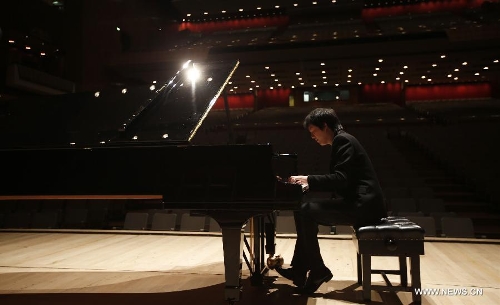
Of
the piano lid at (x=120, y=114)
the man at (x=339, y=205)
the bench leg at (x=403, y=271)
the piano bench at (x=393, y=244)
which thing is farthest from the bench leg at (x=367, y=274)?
the piano lid at (x=120, y=114)

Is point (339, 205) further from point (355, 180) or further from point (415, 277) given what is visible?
point (415, 277)

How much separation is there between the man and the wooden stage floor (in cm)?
14

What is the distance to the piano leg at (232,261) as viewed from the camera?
67.8 inches

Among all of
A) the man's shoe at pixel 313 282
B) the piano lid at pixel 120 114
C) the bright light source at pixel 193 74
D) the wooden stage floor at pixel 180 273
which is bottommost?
the wooden stage floor at pixel 180 273

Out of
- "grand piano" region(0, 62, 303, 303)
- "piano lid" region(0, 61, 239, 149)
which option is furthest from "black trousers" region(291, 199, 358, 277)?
"piano lid" region(0, 61, 239, 149)

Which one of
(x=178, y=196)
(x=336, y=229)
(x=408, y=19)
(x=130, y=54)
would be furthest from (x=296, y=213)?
(x=408, y=19)

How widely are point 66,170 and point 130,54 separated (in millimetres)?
12131

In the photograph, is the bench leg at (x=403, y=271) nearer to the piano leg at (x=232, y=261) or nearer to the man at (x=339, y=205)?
the man at (x=339, y=205)

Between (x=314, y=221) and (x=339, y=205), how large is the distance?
0.16m

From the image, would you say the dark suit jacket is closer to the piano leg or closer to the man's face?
the man's face

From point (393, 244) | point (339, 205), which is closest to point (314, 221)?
point (339, 205)

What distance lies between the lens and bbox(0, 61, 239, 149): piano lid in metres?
1.98

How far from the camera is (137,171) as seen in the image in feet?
6.21

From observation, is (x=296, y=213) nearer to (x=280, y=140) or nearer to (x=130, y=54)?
(x=280, y=140)
